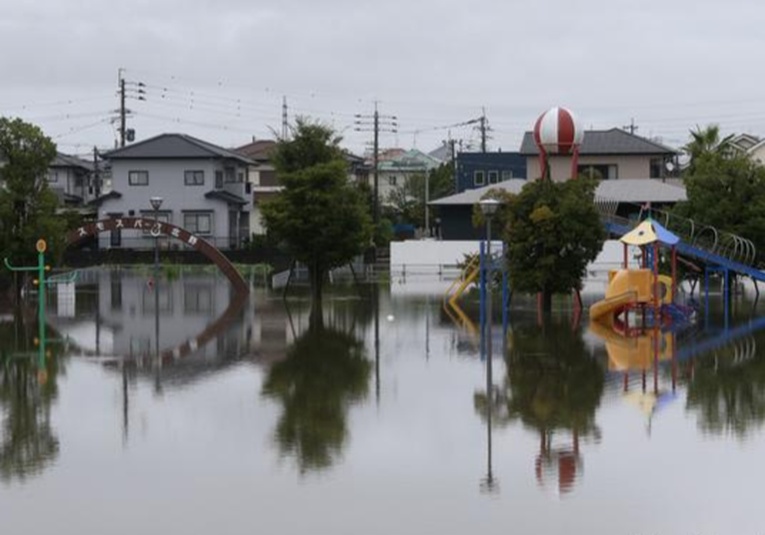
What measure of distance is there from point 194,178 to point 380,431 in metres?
50.1

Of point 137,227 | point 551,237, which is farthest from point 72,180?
point 551,237

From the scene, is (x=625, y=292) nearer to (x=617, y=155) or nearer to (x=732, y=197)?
(x=732, y=197)

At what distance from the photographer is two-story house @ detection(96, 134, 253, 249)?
64.6 metres

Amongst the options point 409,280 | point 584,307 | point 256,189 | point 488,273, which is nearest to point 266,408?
point 488,273

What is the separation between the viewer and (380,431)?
16.4 metres

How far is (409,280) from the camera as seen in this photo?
53.0m

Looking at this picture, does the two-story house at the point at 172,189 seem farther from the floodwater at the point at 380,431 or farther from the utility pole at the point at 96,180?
the floodwater at the point at 380,431

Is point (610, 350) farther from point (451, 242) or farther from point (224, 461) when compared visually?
point (451, 242)

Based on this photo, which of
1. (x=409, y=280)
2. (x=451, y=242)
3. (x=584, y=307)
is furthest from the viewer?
(x=451, y=242)

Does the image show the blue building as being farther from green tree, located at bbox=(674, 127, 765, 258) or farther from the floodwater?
the floodwater

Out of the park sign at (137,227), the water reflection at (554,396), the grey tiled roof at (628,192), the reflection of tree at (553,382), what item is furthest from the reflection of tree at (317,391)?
the grey tiled roof at (628,192)

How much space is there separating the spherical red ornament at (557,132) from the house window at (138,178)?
31267mm

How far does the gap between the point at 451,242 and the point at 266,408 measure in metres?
39.4

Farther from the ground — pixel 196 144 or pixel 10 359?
pixel 196 144
